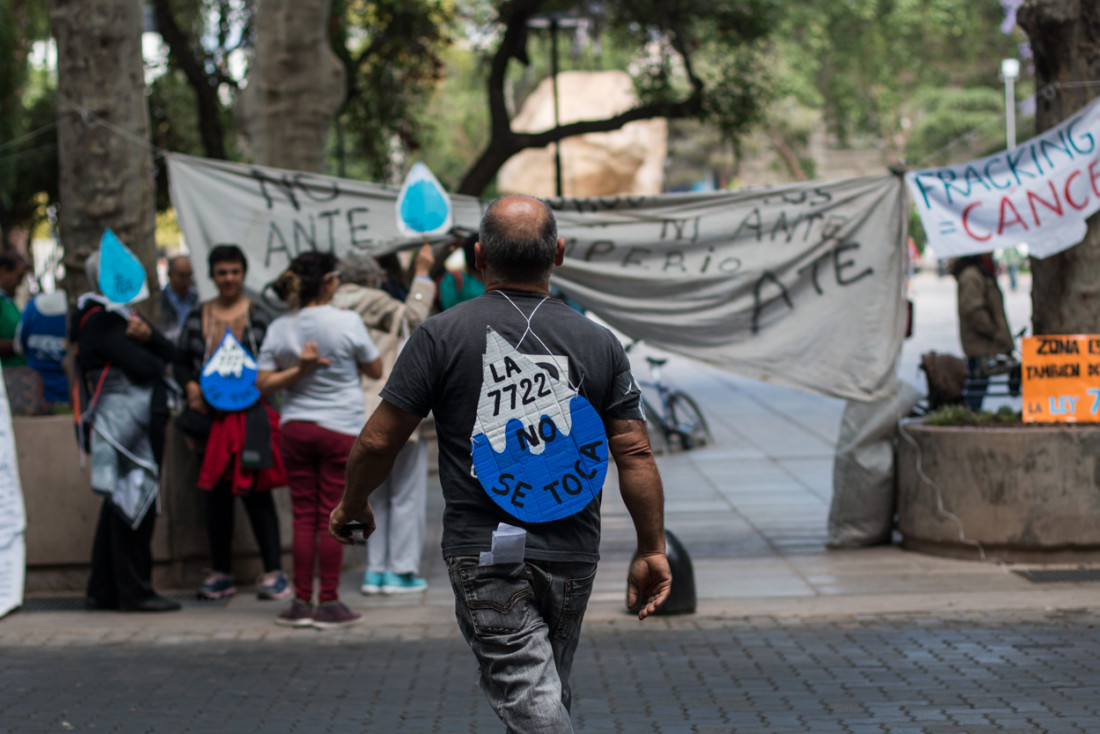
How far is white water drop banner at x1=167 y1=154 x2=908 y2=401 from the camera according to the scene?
24.7 feet

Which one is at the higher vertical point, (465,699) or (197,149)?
(197,149)

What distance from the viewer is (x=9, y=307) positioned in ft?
30.9

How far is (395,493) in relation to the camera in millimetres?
7172

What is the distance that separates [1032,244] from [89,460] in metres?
5.46

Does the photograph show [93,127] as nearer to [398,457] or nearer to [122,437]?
[122,437]

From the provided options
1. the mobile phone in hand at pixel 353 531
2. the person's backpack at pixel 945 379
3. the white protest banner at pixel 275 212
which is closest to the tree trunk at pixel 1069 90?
the person's backpack at pixel 945 379

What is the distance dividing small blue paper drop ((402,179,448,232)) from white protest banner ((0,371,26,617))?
2.39 meters

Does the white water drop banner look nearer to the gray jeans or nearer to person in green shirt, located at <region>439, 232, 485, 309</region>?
person in green shirt, located at <region>439, 232, 485, 309</region>

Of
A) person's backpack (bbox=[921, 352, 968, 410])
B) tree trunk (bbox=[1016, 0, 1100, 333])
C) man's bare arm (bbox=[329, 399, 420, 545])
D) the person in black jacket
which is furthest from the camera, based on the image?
person's backpack (bbox=[921, 352, 968, 410])

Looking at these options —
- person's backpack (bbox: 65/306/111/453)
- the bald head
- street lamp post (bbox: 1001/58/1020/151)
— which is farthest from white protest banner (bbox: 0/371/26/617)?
street lamp post (bbox: 1001/58/1020/151)

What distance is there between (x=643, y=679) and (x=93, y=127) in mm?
4669

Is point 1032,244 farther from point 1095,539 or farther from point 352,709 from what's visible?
point 352,709

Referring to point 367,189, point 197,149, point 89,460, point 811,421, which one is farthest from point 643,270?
point 197,149

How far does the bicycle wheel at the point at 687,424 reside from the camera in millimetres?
13023
